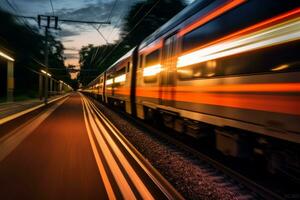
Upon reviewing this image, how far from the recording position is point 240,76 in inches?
247

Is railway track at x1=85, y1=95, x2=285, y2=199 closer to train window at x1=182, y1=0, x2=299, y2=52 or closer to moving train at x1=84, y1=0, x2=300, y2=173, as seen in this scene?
moving train at x1=84, y1=0, x2=300, y2=173

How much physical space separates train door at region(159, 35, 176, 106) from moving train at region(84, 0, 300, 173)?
27 mm

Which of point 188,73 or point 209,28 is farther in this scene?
point 188,73

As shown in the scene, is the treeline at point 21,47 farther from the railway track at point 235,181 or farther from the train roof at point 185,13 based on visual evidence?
the railway track at point 235,181

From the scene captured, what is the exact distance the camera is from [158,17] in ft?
138

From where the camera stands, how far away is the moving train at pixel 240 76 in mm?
5086

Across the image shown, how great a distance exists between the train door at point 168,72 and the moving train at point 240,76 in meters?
0.03

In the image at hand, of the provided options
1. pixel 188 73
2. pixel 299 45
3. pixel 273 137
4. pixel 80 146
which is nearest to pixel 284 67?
pixel 299 45

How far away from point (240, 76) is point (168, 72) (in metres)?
4.30

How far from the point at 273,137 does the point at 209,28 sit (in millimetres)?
2975

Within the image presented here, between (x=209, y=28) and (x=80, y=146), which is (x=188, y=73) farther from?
(x=80, y=146)

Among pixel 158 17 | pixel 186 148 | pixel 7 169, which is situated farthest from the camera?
pixel 158 17

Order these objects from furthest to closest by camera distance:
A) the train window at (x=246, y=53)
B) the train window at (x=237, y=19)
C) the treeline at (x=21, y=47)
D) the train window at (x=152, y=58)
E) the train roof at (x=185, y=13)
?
the treeline at (x=21, y=47) < the train window at (x=152, y=58) < the train roof at (x=185, y=13) < the train window at (x=237, y=19) < the train window at (x=246, y=53)

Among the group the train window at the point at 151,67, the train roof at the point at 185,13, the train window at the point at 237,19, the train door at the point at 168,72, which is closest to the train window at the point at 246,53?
the train window at the point at 237,19
